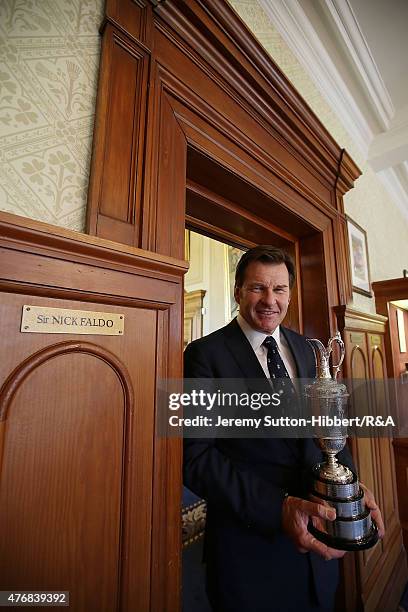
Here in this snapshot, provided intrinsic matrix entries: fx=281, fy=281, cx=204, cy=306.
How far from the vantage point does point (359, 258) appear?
2.03 meters

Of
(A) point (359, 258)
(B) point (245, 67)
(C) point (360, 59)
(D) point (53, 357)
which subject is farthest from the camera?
(A) point (359, 258)

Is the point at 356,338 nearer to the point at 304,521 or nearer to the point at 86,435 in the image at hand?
the point at 304,521

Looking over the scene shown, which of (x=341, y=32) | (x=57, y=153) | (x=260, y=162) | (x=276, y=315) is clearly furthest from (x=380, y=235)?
(x=57, y=153)

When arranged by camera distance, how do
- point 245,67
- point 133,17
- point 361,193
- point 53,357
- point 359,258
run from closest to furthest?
point 53,357 → point 133,17 → point 245,67 → point 359,258 → point 361,193

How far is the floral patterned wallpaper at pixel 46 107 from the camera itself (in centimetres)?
57

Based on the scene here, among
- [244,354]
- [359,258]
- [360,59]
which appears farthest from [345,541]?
[360,59]

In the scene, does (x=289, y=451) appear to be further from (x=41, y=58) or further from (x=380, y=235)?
(x=380, y=235)

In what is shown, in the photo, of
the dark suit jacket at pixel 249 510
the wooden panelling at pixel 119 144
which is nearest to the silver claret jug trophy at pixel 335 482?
the dark suit jacket at pixel 249 510

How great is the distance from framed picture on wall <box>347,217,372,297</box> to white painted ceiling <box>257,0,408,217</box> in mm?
816

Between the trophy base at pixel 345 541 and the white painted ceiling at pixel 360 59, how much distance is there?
2.20 meters

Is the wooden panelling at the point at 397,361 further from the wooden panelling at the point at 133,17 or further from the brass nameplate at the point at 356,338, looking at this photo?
the wooden panelling at the point at 133,17

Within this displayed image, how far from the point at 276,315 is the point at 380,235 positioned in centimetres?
216

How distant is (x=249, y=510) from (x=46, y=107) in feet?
3.65

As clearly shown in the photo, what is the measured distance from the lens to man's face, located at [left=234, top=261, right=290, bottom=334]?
3.42 feet
